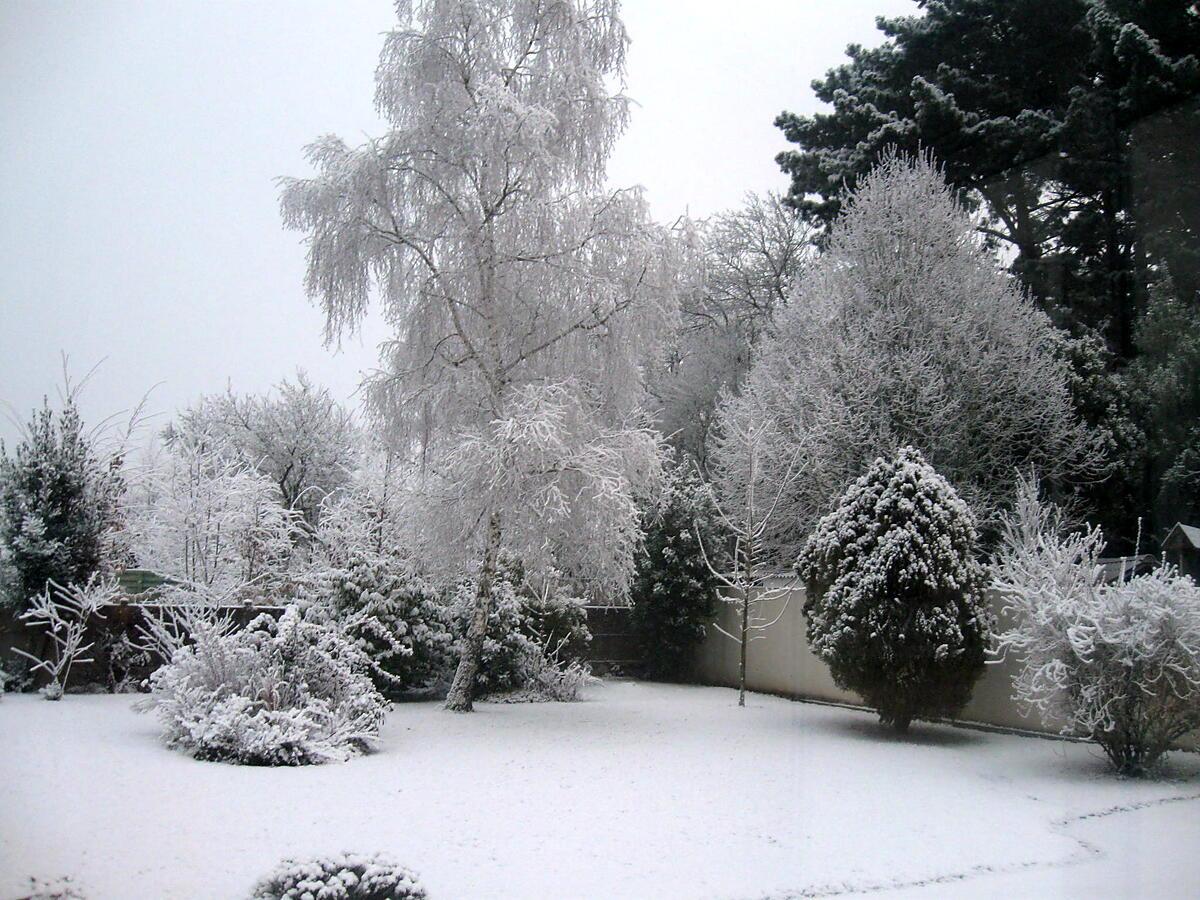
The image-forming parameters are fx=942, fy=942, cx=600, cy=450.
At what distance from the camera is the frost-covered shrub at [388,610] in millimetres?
10969

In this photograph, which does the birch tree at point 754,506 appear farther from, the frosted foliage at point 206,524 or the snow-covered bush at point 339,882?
the snow-covered bush at point 339,882

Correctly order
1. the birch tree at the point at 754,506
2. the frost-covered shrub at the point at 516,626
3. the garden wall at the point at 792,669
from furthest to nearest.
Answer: the birch tree at the point at 754,506, the frost-covered shrub at the point at 516,626, the garden wall at the point at 792,669

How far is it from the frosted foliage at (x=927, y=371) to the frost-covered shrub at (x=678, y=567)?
4.50ft

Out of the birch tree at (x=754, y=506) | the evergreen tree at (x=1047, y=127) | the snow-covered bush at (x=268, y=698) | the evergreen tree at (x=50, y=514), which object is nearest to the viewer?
the snow-covered bush at (x=268, y=698)

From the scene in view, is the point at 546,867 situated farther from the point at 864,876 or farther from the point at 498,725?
the point at 498,725

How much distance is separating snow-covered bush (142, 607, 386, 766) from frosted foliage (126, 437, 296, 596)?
5.40 meters

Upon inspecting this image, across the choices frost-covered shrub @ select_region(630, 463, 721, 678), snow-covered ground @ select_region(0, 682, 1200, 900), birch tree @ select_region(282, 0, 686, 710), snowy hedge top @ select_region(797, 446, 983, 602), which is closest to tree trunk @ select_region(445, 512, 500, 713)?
birch tree @ select_region(282, 0, 686, 710)

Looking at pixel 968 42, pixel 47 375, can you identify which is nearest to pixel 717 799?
pixel 47 375

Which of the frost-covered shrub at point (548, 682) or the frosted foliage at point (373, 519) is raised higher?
the frosted foliage at point (373, 519)

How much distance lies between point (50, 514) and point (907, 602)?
858 cm

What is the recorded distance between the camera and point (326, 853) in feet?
13.8

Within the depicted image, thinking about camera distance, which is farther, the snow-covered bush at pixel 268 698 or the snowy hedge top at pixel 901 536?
the snowy hedge top at pixel 901 536

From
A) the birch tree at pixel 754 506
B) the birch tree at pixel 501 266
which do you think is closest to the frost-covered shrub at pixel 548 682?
the birch tree at pixel 501 266

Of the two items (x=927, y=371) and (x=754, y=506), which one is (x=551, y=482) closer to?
(x=754, y=506)
